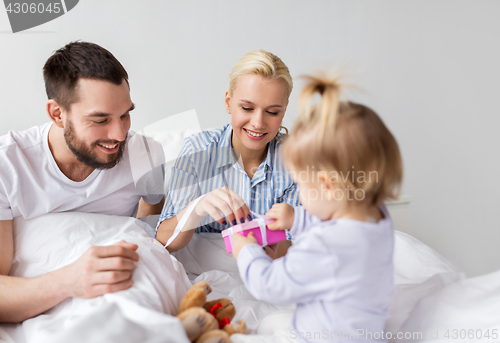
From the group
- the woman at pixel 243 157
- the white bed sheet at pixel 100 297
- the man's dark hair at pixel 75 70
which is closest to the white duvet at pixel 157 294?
the white bed sheet at pixel 100 297

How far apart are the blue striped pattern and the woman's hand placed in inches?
10.9

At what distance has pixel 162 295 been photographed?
0.85m

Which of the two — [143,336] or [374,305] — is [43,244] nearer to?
[143,336]

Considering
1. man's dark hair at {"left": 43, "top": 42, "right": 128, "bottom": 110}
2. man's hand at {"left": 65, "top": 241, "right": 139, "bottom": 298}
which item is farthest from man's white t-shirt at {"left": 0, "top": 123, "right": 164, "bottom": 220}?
man's hand at {"left": 65, "top": 241, "right": 139, "bottom": 298}

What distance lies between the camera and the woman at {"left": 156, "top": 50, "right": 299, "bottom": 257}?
129 centimetres

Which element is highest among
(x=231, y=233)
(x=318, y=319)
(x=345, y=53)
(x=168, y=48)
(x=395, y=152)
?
(x=168, y=48)

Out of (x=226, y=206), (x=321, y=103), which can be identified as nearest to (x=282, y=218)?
(x=226, y=206)

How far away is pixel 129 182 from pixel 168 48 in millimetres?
785

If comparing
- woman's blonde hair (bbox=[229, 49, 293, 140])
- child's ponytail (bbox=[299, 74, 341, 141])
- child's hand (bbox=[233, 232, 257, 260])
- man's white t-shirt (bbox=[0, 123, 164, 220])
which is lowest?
child's hand (bbox=[233, 232, 257, 260])

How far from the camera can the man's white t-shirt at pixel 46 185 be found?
112 cm

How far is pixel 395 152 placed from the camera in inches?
30.4

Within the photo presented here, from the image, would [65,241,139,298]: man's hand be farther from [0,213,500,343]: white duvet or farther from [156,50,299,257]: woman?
[156,50,299,257]: woman

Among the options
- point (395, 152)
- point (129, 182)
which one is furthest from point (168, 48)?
point (395, 152)

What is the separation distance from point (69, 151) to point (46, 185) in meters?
0.12
